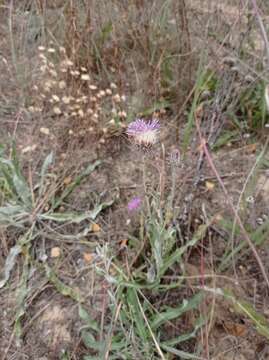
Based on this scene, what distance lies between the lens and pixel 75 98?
4.77 ft

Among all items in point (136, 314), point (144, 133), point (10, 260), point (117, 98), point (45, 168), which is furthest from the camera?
point (117, 98)

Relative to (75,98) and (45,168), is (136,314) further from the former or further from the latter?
(75,98)

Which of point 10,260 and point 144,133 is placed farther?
point 10,260

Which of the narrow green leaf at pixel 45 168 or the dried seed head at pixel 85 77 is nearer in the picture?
the narrow green leaf at pixel 45 168

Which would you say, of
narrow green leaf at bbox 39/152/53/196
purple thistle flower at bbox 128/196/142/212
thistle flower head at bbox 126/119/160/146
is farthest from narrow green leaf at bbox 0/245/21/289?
thistle flower head at bbox 126/119/160/146

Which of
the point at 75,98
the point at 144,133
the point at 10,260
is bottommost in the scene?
the point at 10,260

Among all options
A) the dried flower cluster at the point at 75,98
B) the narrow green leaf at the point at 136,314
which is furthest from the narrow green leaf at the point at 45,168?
the narrow green leaf at the point at 136,314

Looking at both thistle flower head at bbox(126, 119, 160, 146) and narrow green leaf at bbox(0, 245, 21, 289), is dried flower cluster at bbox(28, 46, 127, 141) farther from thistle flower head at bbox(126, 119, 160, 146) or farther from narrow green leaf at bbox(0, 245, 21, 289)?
thistle flower head at bbox(126, 119, 160, 146)

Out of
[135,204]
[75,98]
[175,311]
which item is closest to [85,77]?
[75,98]

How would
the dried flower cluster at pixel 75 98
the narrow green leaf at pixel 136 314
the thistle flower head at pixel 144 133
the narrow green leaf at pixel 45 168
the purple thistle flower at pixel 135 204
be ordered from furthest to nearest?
the dried flower cluster at pixel 75 98 → the narrow green leaf at pixel 45 168 → the purple thistle flower at pixel 135 204 → the narrow green leaf at pixel 136 314 → the thistle flower head at pixel 144 133

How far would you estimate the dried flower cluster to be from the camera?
140 cm

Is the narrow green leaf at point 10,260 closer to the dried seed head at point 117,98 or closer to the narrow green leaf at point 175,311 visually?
the narrow green leaf at point 175,311

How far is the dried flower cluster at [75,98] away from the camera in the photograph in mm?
1398

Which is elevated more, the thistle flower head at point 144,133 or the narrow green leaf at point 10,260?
the thistle flower head at point 144,133
